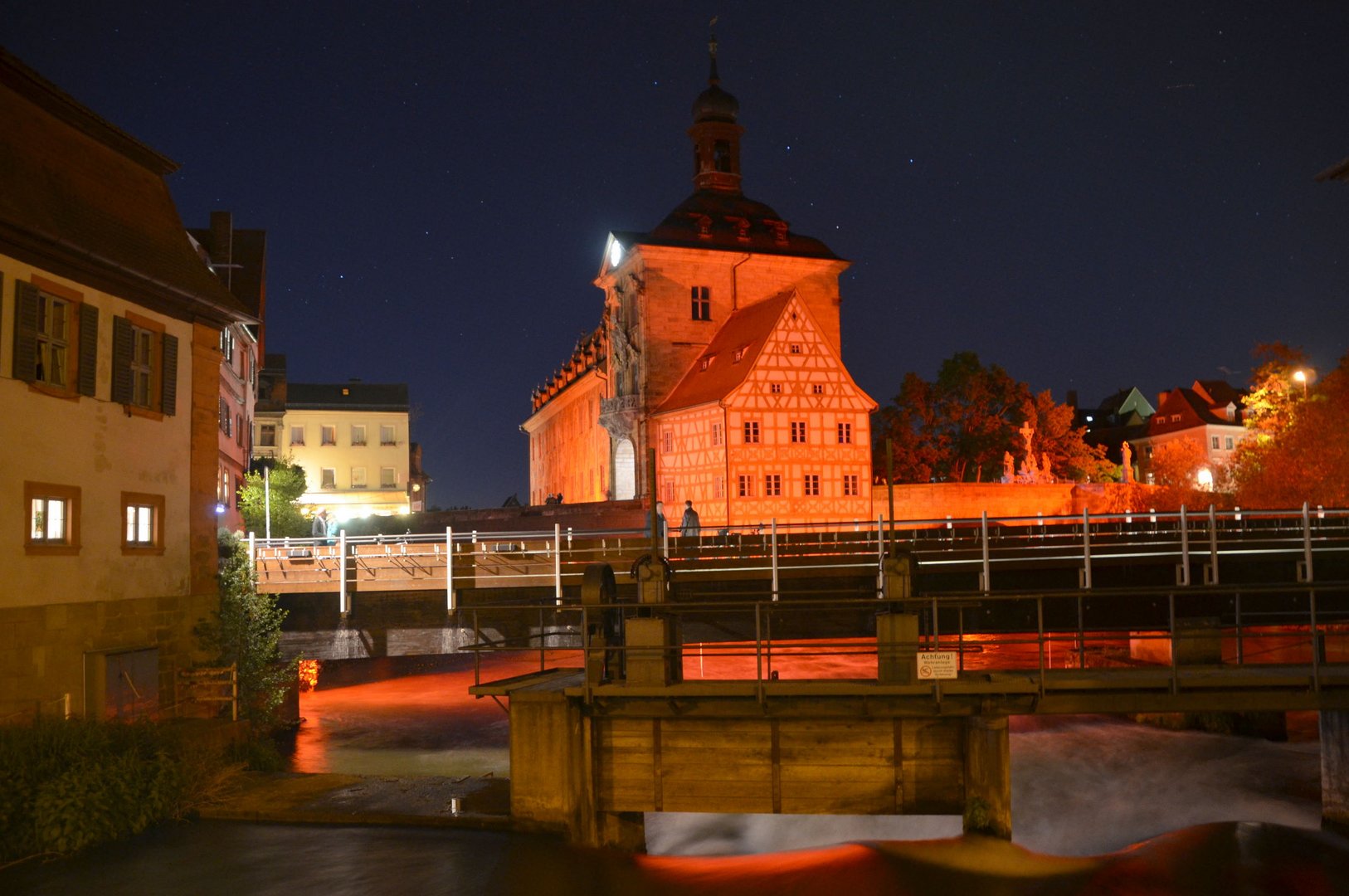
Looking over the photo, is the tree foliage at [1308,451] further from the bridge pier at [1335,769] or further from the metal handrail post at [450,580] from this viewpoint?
the metal handrail post at [450,580]

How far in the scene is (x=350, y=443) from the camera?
89.8m

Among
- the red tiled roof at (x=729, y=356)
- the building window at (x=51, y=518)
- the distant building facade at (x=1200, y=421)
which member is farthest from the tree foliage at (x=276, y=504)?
the distant building facade at (x=1200, y=421)

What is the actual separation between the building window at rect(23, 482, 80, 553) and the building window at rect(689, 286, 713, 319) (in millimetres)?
43429

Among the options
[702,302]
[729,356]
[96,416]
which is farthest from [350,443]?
[96,416]

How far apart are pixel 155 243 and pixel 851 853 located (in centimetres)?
1576

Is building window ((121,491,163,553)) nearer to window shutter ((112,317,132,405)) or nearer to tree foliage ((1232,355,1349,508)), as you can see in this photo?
window shutter ((112,317,132,405))

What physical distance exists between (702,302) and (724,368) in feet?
23.8

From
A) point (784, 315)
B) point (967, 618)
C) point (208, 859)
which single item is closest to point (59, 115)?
point (208, 859)

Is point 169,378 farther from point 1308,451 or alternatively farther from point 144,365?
point 1308,451

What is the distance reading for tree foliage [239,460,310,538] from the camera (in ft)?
147

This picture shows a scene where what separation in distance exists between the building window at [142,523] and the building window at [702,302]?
4131cm

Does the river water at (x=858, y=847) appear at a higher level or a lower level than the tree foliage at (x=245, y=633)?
lower

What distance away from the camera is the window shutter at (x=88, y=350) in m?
18.8

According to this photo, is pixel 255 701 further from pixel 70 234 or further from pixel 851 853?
pixel 851 853
